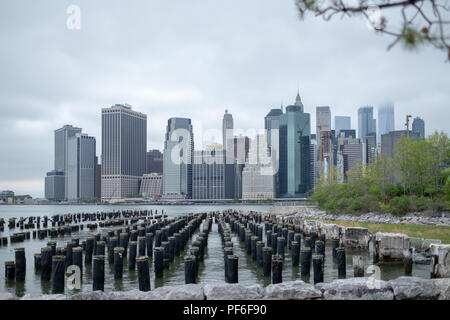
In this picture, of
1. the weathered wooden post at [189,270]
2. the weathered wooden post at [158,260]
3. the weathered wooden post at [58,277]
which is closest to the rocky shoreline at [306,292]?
the weathered wooden post at [189,270]

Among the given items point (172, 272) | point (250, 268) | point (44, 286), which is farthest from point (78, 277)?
point (250, 268)

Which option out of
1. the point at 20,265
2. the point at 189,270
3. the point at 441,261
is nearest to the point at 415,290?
the point at 441,261

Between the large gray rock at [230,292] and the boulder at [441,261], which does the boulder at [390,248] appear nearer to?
the boulder at [441,261]

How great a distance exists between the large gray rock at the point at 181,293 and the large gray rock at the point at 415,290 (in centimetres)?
507

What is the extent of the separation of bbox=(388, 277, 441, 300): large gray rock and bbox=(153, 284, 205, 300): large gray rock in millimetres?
5070

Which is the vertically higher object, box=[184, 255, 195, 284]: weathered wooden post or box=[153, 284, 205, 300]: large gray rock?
box=[153, 284, 205, 300]: large gray rock

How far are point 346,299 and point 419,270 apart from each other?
967 centimetres

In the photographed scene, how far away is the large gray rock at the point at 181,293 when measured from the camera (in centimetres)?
1035

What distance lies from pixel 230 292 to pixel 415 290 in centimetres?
483

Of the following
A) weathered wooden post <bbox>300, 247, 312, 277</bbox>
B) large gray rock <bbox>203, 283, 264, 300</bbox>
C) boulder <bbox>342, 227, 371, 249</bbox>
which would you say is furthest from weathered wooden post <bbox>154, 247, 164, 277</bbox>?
boulder <bbox>342, 227, 371, 249</bbox>

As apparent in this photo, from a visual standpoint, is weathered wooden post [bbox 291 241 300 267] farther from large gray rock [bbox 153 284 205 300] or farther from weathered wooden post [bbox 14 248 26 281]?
weathered wooden post [bbox 14 248 26 281]

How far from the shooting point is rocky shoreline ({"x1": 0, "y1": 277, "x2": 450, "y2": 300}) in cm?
1043

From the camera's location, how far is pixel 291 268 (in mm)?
21391
